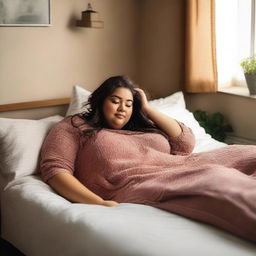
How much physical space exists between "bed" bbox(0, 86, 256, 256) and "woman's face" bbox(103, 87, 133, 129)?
351mm

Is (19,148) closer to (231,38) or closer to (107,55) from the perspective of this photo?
(107,55)

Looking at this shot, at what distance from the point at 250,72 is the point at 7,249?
5.61ft

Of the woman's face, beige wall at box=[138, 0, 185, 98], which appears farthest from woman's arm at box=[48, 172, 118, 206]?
beige wall at box=[138, 0, 185, 98]

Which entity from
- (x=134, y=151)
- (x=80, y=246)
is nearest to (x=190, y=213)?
(x=80, y=246)

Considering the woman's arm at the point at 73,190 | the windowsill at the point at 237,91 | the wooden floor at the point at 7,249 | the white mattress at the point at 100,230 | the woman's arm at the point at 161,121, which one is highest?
the windowsill at the point at 237,91

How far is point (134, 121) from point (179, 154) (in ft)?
0.88

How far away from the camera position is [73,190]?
2.00 m

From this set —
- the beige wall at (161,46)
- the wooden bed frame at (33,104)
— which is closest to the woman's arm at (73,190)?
the wooden bed frame at (33,104)

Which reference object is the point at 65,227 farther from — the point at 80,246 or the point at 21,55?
the point at 21,55

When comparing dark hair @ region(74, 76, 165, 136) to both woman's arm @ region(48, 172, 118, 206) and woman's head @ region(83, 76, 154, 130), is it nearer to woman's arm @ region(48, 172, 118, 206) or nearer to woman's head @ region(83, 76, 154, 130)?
woman's head @ region(83, 76, 154, 130)

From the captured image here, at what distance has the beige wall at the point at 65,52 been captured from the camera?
2854mm

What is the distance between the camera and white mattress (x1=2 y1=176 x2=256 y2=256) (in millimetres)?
1501

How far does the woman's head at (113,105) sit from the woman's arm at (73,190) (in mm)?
312

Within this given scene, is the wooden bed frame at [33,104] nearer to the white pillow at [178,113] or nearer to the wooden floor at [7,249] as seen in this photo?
the white pillow at [178,113]
